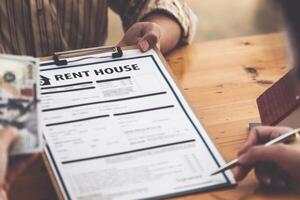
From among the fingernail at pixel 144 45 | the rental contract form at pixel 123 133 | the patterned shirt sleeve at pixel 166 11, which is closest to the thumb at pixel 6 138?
the rental contract form at pixel 123 133

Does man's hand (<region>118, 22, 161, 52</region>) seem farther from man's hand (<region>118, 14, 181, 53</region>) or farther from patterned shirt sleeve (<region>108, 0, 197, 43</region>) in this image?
patterned shirt sleeve (<region>108, 0, 197, 43</region>)

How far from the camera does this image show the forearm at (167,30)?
1.23 m

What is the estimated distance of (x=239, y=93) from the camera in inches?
43.7

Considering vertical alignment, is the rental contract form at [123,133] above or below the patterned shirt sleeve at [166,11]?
below

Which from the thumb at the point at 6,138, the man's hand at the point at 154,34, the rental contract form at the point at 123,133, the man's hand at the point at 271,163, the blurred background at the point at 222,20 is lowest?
the blurred background at the point at 222,20

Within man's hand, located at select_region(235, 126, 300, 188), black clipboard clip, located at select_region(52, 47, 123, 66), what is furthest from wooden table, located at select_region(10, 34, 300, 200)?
black clipboard clip, located at select_region(52, 47, 123, 66)

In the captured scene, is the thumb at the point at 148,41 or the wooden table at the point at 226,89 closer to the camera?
the wooden table at the point at 226,89

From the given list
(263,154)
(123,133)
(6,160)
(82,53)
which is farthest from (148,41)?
(6,160)

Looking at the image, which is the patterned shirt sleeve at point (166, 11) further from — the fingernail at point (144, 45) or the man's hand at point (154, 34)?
the fingernail at point (144, 45)

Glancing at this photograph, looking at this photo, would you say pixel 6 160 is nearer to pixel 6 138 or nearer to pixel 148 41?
pixel 6 138

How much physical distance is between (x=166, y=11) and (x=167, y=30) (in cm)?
6

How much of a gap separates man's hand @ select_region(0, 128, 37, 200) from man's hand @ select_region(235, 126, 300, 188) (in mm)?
315

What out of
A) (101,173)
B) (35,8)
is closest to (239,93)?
(101,173)

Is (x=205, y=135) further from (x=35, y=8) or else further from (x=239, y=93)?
(x=35, y=8)
